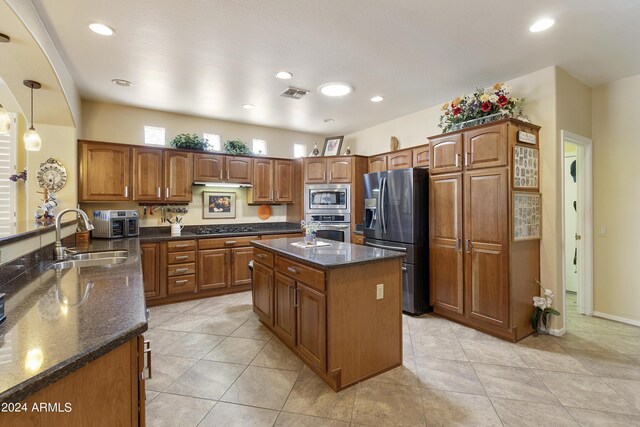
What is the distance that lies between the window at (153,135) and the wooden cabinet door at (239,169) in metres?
1.00

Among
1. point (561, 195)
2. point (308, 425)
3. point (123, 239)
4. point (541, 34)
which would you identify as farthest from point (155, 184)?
point (561, 195)

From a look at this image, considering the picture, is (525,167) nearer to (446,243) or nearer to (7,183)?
(446,243)

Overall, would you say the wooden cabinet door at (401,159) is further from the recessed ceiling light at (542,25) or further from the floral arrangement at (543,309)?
the floral arrangement at (543,309)

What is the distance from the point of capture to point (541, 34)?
8.27ft

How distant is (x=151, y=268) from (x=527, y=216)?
4484mm

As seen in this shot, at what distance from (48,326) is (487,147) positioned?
11.4 feet

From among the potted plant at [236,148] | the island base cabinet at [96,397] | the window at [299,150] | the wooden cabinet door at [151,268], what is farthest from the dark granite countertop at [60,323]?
the window at [299,150]

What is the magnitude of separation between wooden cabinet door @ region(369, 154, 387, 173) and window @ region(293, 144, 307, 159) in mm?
1435

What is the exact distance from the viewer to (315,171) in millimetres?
5223

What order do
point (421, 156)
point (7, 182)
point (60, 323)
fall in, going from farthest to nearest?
point (421, 156), point (7, 182), point (60, 323)

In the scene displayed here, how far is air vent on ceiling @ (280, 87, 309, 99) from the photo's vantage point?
368cm

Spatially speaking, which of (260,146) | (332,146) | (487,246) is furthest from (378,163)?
(487,246)

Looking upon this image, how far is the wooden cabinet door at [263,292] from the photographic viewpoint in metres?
2.98

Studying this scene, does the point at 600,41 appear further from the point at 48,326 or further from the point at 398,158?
the point at 48,326
